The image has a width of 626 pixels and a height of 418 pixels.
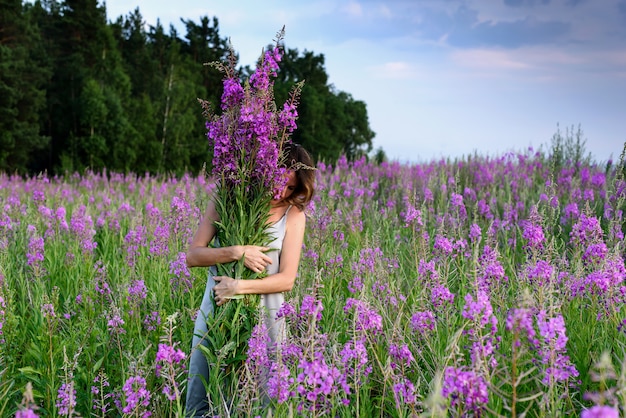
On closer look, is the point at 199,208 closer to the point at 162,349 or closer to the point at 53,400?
the point at 53,400

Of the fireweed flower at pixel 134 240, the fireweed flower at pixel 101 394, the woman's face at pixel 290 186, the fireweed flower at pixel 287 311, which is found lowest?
the fireweed flower at pixel 101 394

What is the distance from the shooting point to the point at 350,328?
3.76 meters

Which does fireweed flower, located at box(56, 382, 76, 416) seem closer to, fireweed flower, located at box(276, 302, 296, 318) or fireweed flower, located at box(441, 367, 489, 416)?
fireweed flower, located at box(276, 302, 296, 318)

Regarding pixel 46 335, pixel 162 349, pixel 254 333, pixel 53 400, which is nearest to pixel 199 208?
pixel 46 335

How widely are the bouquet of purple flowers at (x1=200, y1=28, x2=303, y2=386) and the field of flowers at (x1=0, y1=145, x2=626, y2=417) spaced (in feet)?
0.90

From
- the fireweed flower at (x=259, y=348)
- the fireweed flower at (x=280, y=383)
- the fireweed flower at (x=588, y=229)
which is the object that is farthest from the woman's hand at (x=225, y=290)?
the fireweed flower at (x=588, y=229)

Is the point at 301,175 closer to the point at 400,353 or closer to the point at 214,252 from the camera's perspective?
the point at 214,252

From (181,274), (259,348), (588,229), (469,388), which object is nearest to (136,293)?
(181,274)

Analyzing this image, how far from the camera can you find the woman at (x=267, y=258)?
3.04m

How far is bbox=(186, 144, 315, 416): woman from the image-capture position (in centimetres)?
304

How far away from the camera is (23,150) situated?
957 inches

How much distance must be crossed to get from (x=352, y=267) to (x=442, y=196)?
358cm

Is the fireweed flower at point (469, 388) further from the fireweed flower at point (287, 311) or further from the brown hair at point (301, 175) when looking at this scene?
the brown hair at point (301, 175)

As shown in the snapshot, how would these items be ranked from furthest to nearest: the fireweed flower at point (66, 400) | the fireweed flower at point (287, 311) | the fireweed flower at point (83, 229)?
the fireweed flower at point (83, 229) → the fireweed flower at point (287, 311) → the fireweed flower at point (66, 400)
